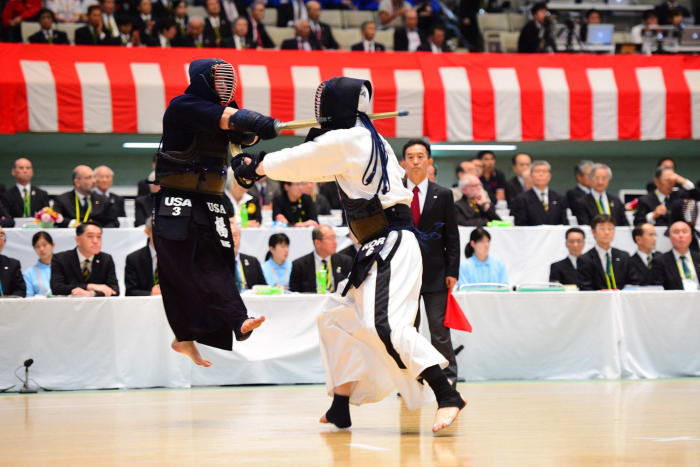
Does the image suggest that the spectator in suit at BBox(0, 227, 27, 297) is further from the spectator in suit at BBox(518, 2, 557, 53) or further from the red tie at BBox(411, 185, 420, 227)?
the spectator in suit at BBox(518, 2, 557, 53)

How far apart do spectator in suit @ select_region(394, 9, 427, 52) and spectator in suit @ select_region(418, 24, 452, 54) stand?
126 millimetres

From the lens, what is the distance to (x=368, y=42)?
1530cm

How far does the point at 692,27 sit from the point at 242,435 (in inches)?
553

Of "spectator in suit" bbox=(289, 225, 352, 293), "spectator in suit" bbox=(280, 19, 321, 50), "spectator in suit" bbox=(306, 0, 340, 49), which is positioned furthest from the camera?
"spectator in suit" bbox=(306, 0, 340, 49)

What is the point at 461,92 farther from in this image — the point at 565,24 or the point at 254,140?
the point at 254,140

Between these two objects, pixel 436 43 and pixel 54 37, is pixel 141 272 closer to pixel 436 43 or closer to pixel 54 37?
pixel 54 37

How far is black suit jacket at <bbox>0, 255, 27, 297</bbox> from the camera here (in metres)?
8.95

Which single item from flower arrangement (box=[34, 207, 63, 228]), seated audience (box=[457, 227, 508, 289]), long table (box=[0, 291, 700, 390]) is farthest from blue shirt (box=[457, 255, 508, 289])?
flower arrangement (box=[34, 207, 63, 228])

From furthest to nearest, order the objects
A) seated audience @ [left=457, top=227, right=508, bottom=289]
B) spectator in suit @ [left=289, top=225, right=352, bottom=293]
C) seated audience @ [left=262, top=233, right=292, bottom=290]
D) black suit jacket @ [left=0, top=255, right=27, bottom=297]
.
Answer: seated audience @ [left=262, top=233, right=292, bottom=290] → seated audience @ [left=457, top=227, right=508, bottom=289] → spectator in suit @ [left=289, top=225, right=352, bottom=293] → black suit jacket @ [left=0, top=255, right=27, bottom=297]

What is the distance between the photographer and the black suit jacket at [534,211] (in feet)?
38.2

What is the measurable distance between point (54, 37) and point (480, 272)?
8322mm

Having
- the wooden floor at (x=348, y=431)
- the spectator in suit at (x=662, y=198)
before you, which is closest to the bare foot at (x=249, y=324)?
the wooden floor at (x=348, y=431)

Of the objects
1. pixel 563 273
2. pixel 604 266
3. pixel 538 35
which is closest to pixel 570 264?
pixel 563 273

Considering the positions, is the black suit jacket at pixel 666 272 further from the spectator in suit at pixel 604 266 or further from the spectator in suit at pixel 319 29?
the spectator in suit at pixel 319 29
